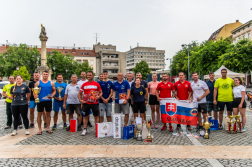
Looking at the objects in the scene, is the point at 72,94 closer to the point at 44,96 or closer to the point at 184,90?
the point at 44,96

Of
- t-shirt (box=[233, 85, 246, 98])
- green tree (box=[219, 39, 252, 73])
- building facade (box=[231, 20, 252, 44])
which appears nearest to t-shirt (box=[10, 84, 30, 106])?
t-shirt (box=[233, 85, 246, 98])

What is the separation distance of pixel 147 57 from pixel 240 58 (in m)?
96.7

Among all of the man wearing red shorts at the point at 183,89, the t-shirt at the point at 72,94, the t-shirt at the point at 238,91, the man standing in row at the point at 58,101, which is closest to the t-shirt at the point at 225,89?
the t-shirt at the point at 238,91

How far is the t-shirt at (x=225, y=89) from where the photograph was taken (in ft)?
23.4

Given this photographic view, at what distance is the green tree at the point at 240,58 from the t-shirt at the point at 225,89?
66.0 ft

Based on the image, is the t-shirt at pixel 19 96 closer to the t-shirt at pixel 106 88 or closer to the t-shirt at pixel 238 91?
the t-shirt at pixel 106 88

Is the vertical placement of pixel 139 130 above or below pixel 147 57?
below

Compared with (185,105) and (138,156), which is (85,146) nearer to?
(138,156)

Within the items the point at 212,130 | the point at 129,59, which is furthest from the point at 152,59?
the point at 212,130

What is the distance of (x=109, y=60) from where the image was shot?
86.2 metres

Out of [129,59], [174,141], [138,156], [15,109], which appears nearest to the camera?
[138,156]

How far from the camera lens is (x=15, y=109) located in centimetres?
671

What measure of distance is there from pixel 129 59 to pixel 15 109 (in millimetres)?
117042

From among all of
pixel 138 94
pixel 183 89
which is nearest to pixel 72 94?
pixel 138 94
